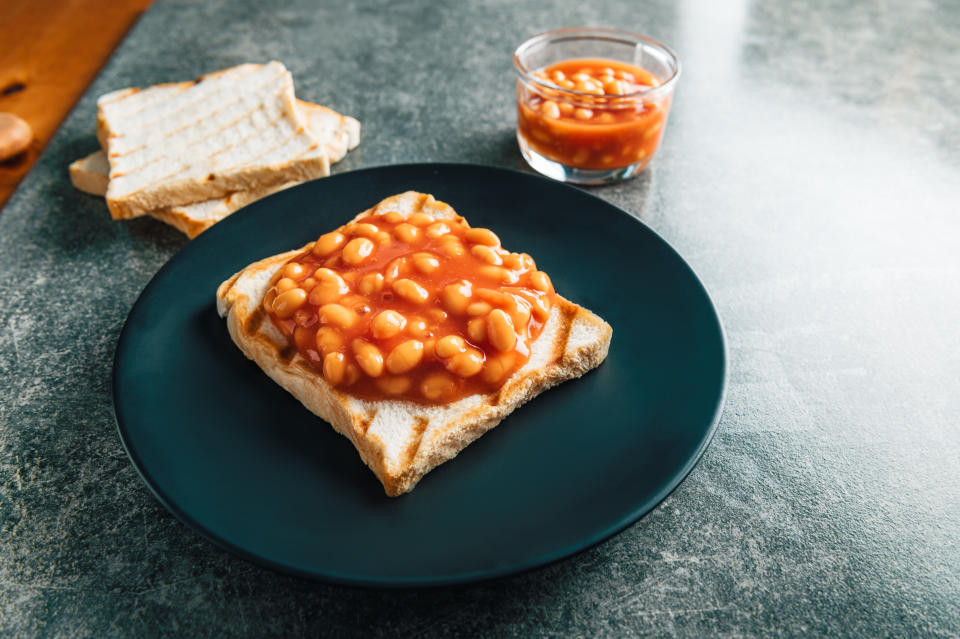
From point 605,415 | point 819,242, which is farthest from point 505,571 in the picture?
point 819,242

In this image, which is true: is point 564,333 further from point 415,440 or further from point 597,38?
point 597,38

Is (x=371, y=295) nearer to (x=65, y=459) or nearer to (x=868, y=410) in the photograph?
(x=65, y=459)

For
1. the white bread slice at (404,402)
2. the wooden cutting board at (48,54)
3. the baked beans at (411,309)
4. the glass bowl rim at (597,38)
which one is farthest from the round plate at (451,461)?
the wooden cutting board at (48,54)

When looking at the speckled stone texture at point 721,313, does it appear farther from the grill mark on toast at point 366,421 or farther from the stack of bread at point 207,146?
the grill mark on toast at point 366,421

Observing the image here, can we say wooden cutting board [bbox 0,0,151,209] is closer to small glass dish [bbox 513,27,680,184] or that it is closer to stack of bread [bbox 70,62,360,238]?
stack of bread [bbox 70,62,360,238]

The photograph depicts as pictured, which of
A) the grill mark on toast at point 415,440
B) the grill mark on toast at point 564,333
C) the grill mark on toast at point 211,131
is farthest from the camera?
the grill mark on toast at point 211,131
